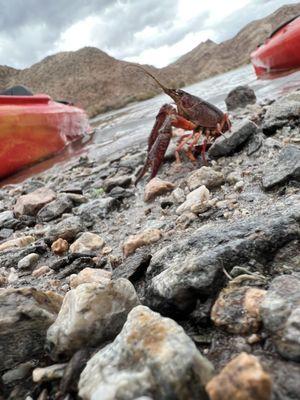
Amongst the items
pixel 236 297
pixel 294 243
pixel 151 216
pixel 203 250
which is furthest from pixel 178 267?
pixel 151 216

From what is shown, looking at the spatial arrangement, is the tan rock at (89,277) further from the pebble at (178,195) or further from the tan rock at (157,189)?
the tan rock at (157,189)

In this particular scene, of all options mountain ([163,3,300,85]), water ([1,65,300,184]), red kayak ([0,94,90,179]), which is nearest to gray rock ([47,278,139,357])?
water ([1,65,300,184])

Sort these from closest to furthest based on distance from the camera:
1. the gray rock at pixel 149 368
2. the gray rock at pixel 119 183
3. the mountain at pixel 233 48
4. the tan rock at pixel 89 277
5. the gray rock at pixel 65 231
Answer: the gray rock at pixel 149 368 → the tan rock at pixel 89 277 → the gray rock at pixel 65 231 → the gray rock at pixel 119 183 → the mountain at pixel 233 48

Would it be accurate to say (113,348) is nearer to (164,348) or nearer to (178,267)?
(164,348)

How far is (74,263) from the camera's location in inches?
112

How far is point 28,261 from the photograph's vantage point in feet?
10.5

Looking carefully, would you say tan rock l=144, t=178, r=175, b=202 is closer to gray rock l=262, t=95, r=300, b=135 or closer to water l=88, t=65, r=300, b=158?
gray rock l=262, t=95, r=300, b=135

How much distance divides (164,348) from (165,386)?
0.39 feet

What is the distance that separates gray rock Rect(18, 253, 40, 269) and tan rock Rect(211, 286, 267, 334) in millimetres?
1934

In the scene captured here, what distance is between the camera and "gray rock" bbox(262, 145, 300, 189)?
9.35 feet

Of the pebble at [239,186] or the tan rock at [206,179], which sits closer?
the pebble at [239,186]

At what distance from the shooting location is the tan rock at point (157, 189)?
13.4 feet

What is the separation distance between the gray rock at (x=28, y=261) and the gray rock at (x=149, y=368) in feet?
6.23

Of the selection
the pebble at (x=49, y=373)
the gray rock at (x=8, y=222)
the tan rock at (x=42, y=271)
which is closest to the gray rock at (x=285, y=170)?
the tan rock at (x=42, y=271)
